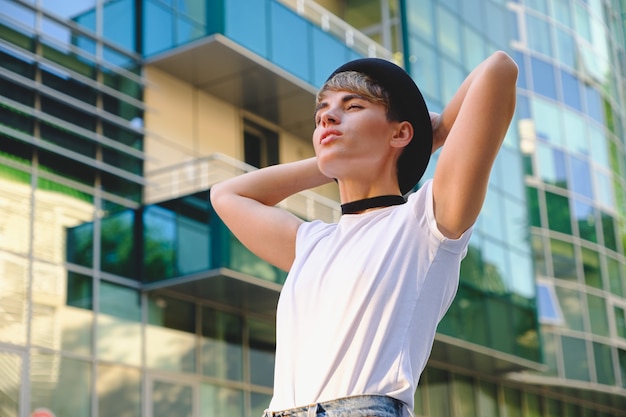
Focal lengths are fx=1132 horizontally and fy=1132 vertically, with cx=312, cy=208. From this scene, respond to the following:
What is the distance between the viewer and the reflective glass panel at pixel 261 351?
16.4 m

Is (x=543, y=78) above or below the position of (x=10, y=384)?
above

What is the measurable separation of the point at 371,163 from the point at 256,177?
54 centimetres

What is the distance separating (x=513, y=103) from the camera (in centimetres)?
238

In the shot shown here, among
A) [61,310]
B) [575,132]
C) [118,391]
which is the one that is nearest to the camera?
[61,310]

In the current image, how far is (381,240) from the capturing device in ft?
8.06

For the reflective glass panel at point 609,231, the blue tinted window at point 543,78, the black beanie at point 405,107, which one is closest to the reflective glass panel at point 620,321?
the reflective glass panel at point 609,231

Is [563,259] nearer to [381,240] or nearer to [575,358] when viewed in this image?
[575,358]

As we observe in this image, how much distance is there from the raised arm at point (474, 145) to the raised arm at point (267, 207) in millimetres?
534

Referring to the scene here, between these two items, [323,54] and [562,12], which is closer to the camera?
[323,54]

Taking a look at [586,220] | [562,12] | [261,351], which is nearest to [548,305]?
[586,220]

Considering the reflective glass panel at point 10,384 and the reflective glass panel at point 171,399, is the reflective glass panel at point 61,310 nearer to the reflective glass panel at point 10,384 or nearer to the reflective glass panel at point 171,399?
the reflective glass panel at point 10,384

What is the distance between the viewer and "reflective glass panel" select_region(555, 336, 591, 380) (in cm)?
2397

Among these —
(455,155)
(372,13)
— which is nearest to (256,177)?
(455,155)

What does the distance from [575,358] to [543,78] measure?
6.33m
